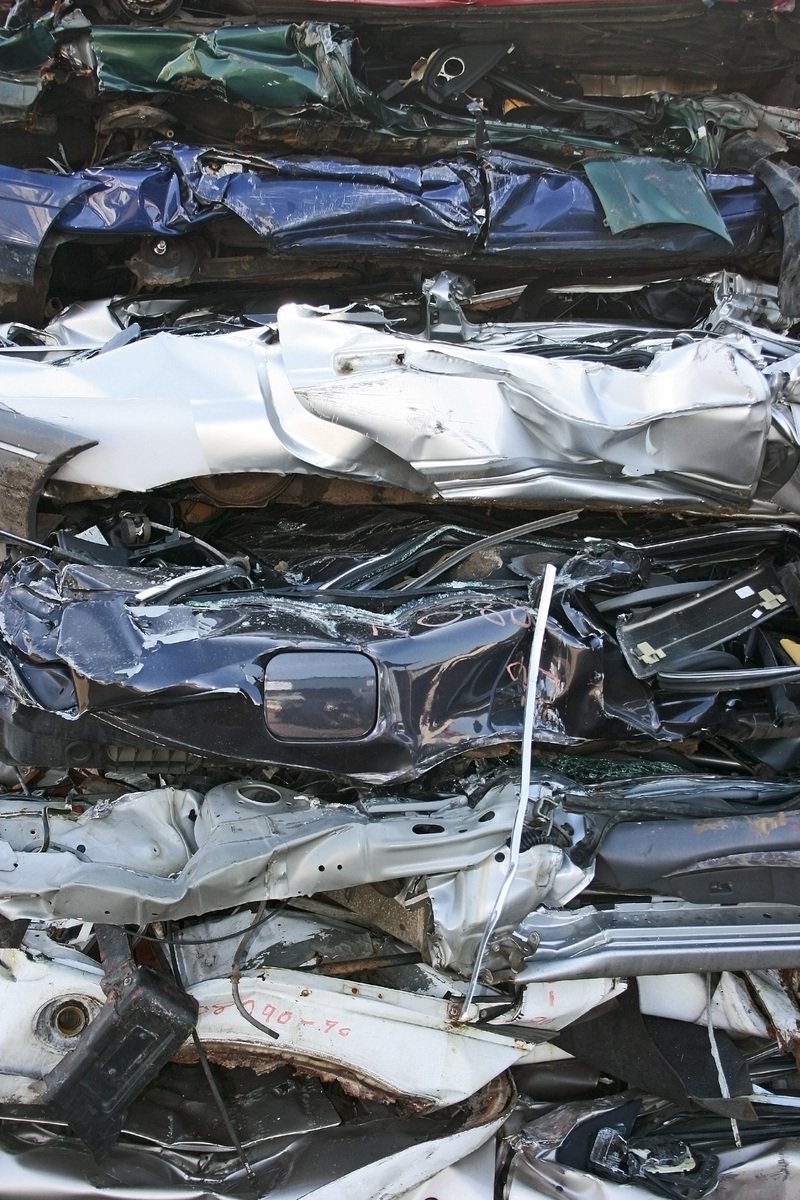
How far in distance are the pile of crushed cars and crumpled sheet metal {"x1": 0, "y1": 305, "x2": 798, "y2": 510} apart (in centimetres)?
1

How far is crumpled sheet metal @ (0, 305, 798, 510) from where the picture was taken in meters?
2.26

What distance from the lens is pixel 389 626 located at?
215 centimetres

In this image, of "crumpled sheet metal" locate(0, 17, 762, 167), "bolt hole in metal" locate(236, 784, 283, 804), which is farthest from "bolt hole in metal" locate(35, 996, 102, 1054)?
"crumpled sheet metal" locate(0, 17, 762, 167)

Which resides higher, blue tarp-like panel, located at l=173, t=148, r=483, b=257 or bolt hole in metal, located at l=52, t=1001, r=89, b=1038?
blue tarp-like panel, located at l=173, t=148, r=483, b=257

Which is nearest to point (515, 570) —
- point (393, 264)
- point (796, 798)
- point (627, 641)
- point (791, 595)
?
point (627, 641)

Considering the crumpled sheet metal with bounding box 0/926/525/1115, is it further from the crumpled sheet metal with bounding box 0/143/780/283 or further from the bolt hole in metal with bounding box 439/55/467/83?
the bolt hole in metal with bounding box 439/55/467/83

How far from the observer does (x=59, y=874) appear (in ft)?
6.83

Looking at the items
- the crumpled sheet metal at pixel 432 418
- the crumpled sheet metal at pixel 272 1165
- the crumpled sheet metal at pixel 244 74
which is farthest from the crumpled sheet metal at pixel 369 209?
the crumpled sheet metal at pixel 272 1165

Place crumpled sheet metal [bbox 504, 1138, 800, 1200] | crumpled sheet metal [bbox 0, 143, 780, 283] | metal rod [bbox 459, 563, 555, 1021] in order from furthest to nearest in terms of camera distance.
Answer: crumpled sheet metal [bbox 0, 143, 780, 283]
crumpled sheet metal [bbox 504, 1138, 800, 1200]
metal rod [bbox 459, 563, 555, 1021]

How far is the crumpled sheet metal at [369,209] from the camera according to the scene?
256cm

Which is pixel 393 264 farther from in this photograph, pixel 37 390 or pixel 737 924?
pixel 737 924

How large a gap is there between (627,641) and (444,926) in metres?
0.83

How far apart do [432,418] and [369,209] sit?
798mm

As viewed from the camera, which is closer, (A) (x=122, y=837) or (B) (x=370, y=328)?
(A) (x=122, y=837)
